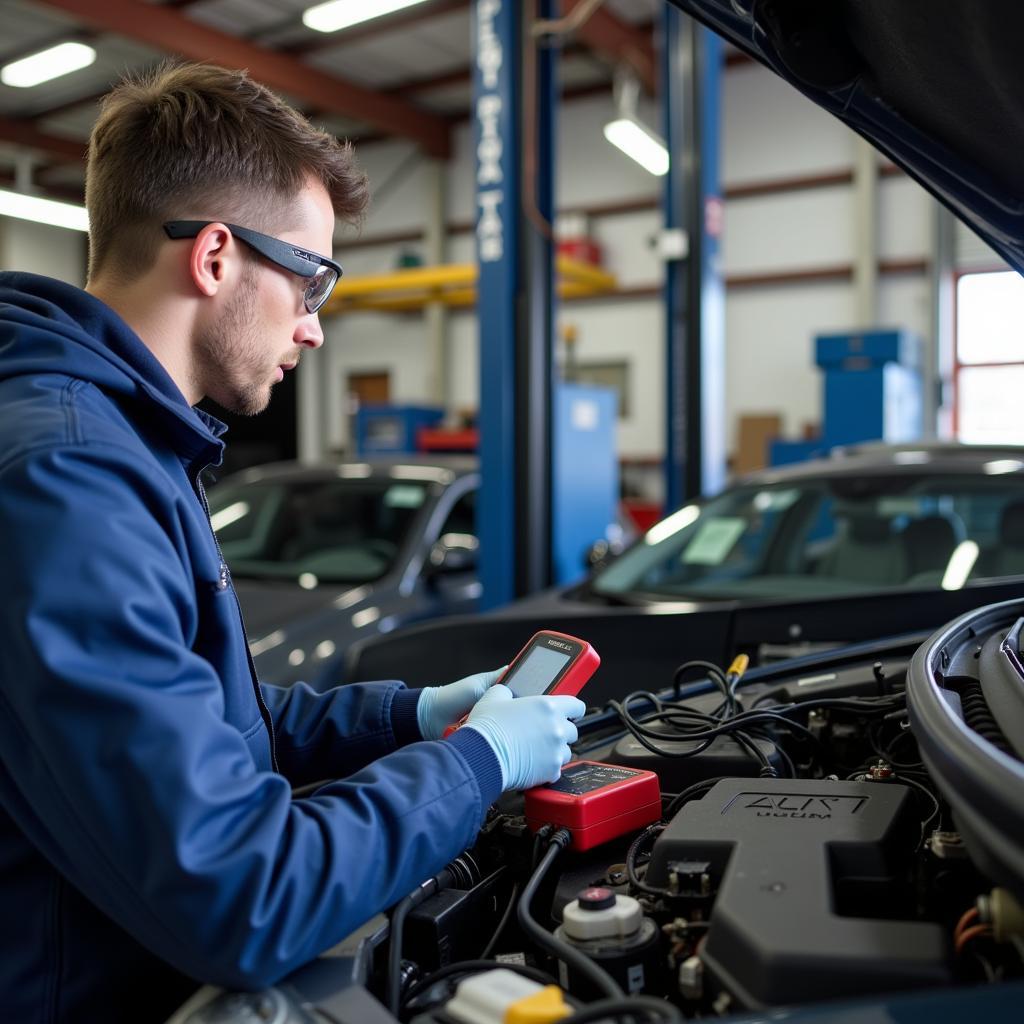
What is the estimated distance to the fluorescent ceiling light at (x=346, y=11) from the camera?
7.75 metres

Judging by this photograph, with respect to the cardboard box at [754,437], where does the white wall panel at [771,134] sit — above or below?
above

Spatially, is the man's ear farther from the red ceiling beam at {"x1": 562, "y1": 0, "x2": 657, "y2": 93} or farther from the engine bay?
the red ceiling beam at {"x1": 562, "y1": 0, "x2": 657, "y2": 93}

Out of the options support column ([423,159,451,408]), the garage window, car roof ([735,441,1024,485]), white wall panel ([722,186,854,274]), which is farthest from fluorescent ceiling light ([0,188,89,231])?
the garage window

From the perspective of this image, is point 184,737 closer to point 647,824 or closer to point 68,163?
point 647,824

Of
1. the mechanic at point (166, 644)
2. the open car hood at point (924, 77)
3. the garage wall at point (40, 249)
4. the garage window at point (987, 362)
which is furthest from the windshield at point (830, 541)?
the garage wall at point (40, 249)

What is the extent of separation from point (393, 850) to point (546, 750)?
27cm

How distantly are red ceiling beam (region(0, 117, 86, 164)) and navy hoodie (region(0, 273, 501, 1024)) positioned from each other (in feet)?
41.8

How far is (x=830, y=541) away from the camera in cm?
319

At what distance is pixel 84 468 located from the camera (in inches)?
35.9

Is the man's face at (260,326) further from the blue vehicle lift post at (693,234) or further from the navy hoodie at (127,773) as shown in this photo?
the blue vehicle lift post at (693,234)

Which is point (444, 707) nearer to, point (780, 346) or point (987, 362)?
point (987, 362)

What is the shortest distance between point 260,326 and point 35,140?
13.1m

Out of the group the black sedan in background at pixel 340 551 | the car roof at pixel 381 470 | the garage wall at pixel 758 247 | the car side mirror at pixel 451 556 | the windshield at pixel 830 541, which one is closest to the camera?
the windshield at pixel 830 541

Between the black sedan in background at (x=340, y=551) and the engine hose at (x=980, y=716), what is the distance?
229 centimetres
